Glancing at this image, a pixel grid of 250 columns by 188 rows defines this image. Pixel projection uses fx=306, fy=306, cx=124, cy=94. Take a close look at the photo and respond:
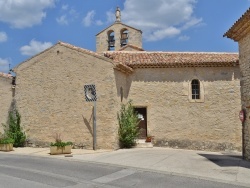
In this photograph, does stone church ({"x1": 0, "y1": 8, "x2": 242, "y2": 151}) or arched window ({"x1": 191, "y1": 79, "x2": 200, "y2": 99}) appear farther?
arched window ({"x1": 191, "y1": 79, "x2": 200, "y2": 99})

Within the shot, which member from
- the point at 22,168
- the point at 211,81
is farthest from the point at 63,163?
the point at 211,81

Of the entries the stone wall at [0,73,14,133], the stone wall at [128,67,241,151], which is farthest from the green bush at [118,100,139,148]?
the stone wall at [0,73,14,133]

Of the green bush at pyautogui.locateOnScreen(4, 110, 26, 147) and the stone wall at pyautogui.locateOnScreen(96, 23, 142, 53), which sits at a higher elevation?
the stone wall at pyautogui.locateOnScreen(96, 23, 142, 53)

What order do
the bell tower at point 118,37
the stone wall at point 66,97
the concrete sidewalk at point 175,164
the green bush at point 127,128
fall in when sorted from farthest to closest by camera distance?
the bell tower at point 118,37
the green bush at point 127,128
the stone wall at point 66,97
the concrete sidewalk at point 175,164

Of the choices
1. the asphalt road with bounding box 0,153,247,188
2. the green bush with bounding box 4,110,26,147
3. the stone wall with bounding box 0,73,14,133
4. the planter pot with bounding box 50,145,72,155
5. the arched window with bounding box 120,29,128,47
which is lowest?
the asphalt road with bounding box 0,153,247,188

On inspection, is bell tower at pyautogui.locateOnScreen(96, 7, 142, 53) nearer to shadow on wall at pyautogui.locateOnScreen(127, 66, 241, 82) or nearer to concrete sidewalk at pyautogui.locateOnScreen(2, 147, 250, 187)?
shadow on wall at pyautogui.locateOnScreen(127, 66, 241, 82)

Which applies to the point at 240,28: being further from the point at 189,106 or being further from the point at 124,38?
the point at 124,38

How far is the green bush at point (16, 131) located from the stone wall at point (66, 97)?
343 mm

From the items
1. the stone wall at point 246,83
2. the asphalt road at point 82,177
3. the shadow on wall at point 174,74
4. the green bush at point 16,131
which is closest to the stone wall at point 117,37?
the shadow on wall at point 174,74

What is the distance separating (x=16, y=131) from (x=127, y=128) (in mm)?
6647

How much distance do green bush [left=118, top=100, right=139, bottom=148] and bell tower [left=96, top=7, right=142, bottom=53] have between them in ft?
33.2

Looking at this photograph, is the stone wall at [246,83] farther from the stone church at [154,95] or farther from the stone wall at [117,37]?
the stone wall at [117,37]

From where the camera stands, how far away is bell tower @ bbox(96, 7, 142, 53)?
26.8m

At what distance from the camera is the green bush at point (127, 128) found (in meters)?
17.0
